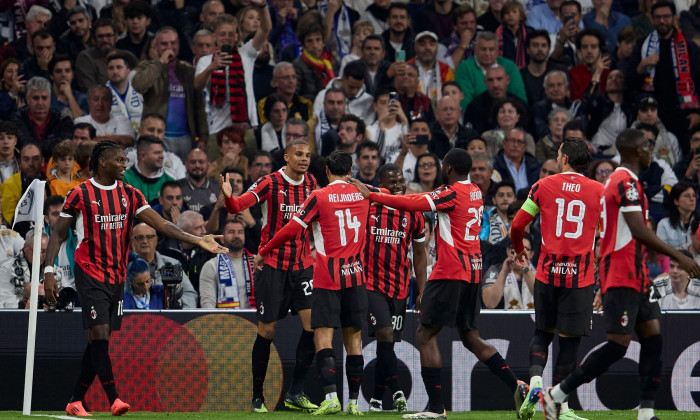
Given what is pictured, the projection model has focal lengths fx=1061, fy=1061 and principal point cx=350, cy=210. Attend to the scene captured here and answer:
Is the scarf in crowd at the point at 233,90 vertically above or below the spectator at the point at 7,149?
above

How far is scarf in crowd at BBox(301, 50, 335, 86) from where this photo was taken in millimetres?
16734

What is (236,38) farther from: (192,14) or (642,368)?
(642,368)

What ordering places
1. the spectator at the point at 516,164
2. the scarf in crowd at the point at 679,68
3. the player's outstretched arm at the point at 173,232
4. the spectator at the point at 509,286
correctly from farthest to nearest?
the scarf in crowd at the point at 679,68 < the spectator at the point at 516,164 < the spectator at the point at 509,286 < the player's outstretched arm at the point at 173,232

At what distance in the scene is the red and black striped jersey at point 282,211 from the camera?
35.7 feet

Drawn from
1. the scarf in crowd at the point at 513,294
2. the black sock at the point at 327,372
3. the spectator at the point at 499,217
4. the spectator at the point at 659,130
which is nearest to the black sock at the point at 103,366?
the black sock at the point at 327,372

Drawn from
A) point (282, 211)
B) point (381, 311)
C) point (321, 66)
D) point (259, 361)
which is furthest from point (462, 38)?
point (259, 361)

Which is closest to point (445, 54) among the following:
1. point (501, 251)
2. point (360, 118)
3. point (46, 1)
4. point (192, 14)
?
point (360, 118)

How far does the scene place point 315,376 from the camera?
39.4ft

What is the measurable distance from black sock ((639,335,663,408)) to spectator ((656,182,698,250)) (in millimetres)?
6244

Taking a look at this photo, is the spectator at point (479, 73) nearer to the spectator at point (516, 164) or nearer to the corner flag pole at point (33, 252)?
the spectator at point (516, 164)

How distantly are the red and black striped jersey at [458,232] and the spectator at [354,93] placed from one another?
20.6 feet

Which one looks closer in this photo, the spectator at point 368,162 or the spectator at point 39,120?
the spectator at point 368,162

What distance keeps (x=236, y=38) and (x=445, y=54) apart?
12.6 feet

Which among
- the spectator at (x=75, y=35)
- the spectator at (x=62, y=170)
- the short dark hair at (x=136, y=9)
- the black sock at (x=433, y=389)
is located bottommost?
the black sock at (x=433, y=389)
